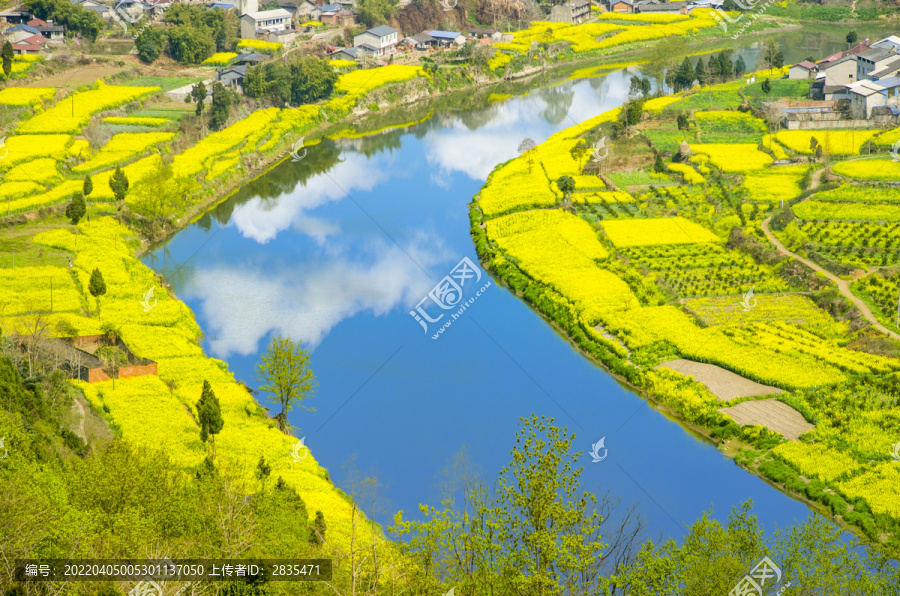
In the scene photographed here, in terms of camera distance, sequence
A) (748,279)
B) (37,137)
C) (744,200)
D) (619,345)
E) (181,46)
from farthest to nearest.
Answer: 1. (181,46)
2. (37,137)
3. (744,200)
4. (748,279)
5. (619,345)

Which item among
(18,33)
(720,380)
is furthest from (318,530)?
(18,33)

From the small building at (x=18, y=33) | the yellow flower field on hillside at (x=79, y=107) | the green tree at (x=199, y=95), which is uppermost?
the small building at (x=18, y=33)

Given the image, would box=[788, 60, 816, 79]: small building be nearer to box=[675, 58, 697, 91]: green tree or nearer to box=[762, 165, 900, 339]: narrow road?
box=[675, 58, 697, 91]: green tree

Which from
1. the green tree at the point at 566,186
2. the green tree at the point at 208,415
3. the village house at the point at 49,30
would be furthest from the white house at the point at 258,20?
the green tree at the point at 208,415

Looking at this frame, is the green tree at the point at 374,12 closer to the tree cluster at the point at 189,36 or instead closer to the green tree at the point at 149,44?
the tree cluster at the point at 189,36

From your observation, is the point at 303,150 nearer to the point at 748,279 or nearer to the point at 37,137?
the point at 37,137

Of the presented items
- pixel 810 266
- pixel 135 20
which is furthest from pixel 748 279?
pixel 135 20

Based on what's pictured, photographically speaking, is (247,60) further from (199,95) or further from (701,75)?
(701,75)
